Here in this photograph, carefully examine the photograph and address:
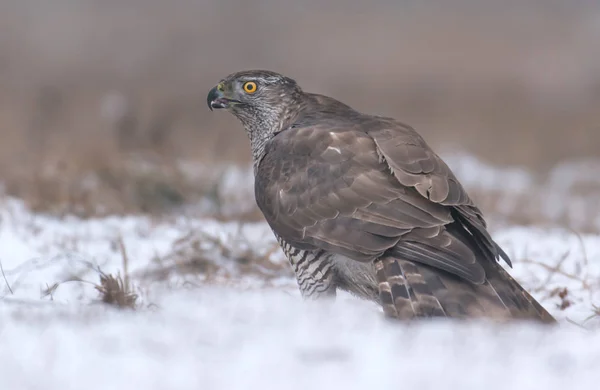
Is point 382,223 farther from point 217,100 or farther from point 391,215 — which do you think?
point 217,100

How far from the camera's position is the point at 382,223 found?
13.3 feet

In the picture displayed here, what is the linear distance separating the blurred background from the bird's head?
1.69 m

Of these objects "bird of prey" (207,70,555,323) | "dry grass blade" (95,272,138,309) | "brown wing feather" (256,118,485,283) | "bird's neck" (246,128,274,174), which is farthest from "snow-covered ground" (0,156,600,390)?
"bird's neck" (246,128,274,174)

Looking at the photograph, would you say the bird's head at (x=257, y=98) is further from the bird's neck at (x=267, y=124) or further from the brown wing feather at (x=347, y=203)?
the brown wing feather at (x=347, y=203)

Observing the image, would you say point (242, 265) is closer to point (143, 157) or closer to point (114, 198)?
point (114, 198)

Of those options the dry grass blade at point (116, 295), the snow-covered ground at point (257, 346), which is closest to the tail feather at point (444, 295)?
the snow-covered ground at point (257, 346)

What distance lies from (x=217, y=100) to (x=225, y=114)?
9.63 metres

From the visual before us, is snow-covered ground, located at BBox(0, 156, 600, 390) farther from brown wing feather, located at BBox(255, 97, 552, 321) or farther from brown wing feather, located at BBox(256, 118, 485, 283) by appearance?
brown wing feather, located at BBox(256, 118, 485, 283)

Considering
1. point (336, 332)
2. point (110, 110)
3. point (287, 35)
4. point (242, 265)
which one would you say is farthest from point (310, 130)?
point (287, 35)

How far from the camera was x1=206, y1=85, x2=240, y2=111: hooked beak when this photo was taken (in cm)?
552

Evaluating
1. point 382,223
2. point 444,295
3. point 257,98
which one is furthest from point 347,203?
point 257,98

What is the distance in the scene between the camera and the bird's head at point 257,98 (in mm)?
5512

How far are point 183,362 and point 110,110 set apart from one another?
692 centimetres

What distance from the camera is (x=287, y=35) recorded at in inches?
1107
